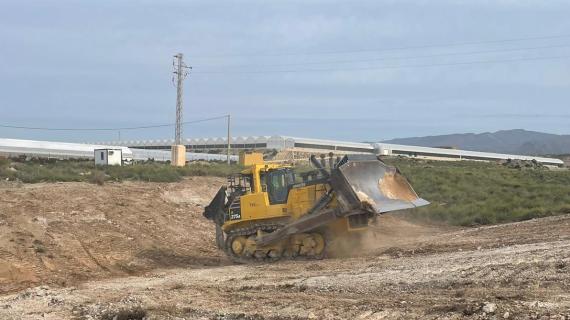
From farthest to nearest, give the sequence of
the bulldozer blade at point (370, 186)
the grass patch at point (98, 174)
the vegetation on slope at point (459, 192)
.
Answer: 1. the grass patch at point (98, 174)
2. the vegetation on slope at point (459, 192)
3. the bulldozer blade at point (370, 186)

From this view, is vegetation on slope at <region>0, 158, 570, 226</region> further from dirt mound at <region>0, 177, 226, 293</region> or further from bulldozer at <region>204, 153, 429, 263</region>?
bulldozer at <region>204, 153, 429, 263</region>

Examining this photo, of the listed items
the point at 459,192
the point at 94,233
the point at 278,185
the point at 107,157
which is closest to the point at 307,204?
the point at 278,185

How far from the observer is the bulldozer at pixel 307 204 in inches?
619

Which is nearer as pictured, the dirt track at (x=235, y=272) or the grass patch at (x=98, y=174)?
the dirt track at (x=235, y=272)

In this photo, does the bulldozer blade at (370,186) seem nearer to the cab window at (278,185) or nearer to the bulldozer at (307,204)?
the bulldozer at (307,204)

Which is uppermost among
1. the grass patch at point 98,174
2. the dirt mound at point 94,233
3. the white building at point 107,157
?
the white building at point 107,157

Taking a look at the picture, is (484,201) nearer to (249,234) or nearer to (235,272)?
(249,234)

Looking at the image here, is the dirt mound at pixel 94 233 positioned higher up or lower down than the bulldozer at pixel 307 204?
lower down

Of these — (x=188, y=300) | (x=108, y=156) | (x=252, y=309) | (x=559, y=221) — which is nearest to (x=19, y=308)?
(x=188, y=300)

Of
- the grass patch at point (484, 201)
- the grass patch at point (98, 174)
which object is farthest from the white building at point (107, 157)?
the grass patch at point (484, 201)

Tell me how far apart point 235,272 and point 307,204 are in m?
2.55

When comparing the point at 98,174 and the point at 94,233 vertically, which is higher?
the point at 98,174

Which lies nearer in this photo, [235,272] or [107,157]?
[235,272]

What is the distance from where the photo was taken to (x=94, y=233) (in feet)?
69.3
